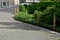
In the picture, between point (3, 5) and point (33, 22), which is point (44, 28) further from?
point (3, 5)

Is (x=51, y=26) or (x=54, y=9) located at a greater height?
(x=54, y=9)

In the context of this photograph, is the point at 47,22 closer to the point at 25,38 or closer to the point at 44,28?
the point at 44,28

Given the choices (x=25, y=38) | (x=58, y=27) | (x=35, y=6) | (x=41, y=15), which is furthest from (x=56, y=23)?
(x=35, y=6)

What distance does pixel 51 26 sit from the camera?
13.9 metres

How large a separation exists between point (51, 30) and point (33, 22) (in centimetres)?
309

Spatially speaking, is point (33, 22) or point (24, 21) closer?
point (33, 22)

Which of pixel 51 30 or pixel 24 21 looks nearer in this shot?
pixel 51 30

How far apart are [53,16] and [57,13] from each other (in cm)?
49

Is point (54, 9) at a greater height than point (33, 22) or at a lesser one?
greater

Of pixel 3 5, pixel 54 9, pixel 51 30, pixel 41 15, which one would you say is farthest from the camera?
pixel 3 5

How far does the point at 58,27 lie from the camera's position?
1409cm

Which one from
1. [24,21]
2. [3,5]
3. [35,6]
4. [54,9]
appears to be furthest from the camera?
[3,5]

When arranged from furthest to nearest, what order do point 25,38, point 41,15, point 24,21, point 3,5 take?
point 3,5
point 24,21
point 41,15
point 25,38

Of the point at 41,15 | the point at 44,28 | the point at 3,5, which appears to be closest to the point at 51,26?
the point at 44,28
